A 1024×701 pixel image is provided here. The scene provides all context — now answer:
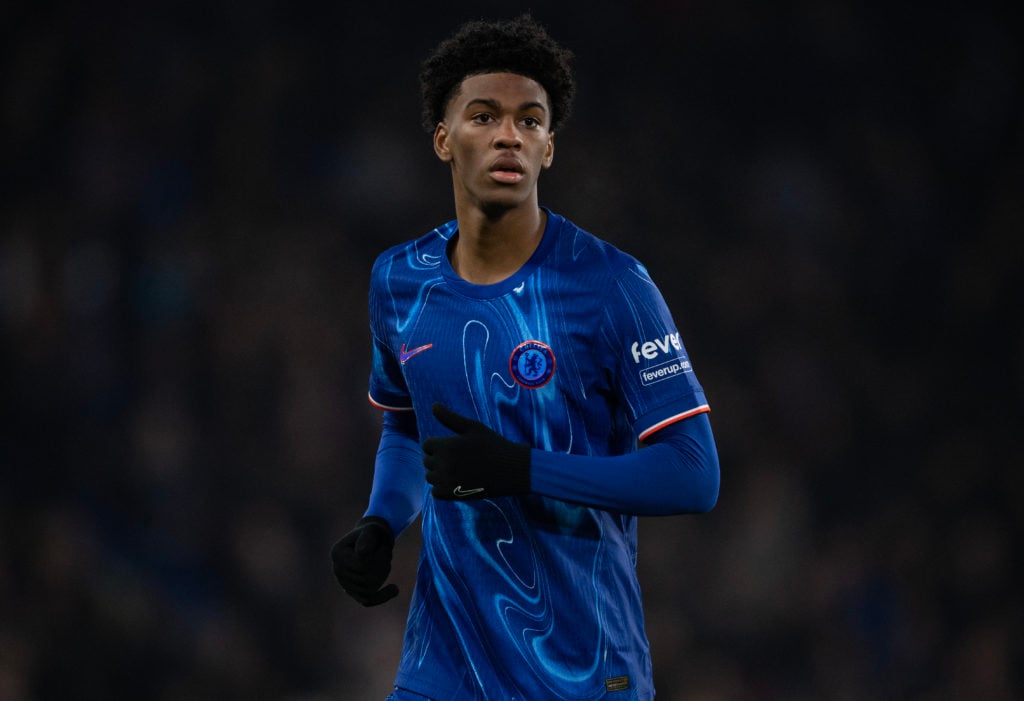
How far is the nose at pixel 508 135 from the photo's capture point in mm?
2258

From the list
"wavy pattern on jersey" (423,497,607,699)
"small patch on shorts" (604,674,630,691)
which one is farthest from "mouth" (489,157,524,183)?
"small patch on shorts" (604,674,630,691)

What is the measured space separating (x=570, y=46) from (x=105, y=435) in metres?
2.84

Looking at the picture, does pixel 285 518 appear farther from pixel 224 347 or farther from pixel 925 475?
pixel 925 475

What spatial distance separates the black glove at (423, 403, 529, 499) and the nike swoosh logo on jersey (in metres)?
0.31

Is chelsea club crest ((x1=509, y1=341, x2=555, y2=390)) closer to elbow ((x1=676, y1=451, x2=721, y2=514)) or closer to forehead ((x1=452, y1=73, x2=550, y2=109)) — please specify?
elbow ((x1=676, y1=451, x2=721, y2=514))

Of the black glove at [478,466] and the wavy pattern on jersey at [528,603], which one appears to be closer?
the black glove at [478,466]

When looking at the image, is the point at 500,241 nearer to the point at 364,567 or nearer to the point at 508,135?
the point at 508,135

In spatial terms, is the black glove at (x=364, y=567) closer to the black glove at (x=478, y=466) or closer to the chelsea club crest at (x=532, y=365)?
the black glove at (x=478, y=466)

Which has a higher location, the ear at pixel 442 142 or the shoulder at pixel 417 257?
the ear at pixel 442 142

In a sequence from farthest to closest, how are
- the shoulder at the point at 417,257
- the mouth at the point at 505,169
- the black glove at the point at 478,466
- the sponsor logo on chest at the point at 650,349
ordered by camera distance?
→ 1. the shoulder at the point at 417,257
2. the mouth at the point at 505,169
3. the sponsor logo on chest at the point at 650,349
4. the black glove at the point at 478,466

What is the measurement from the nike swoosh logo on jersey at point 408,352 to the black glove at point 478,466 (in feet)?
1.02

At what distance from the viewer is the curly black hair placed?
235 cm

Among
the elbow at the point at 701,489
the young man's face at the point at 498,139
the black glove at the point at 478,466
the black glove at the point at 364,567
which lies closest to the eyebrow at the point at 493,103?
the young man's face at the point at 498,139

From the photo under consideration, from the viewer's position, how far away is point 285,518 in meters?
5.11
